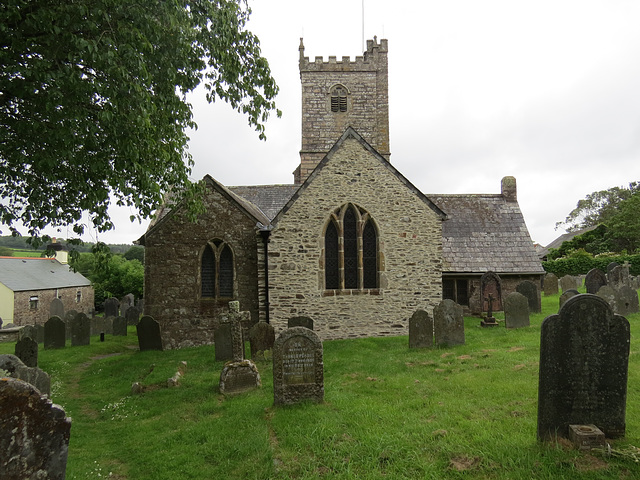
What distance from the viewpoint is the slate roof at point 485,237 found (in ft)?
54.4

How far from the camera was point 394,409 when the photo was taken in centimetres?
602

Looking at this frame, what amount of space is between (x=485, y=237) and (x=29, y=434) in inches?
696

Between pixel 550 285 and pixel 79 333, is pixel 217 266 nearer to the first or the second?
pixel 79 333

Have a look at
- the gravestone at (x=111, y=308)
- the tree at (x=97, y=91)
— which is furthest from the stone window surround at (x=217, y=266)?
the gravestone at (x=111, y=308)

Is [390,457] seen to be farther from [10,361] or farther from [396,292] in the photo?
[396,292]

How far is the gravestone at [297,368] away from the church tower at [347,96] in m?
15.9

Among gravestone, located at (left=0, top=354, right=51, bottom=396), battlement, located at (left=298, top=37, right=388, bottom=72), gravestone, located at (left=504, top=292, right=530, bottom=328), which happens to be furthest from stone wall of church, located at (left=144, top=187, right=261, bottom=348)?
battlement, located at (left=298, top=37, right=388, bottom=72)

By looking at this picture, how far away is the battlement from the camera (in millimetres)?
21953

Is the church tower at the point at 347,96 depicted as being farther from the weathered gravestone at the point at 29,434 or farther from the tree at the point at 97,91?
the weathered gravestone at the point at 29,434

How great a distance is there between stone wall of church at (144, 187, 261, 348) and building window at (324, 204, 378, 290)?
2.56m

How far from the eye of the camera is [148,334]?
39.7ft

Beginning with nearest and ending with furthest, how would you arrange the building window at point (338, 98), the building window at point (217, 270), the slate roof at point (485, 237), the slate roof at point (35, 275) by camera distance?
the building window at point (217, 270) → the slate roof at point (485, 237) → the building window at point (338, 98) → the slate roof at point (35, 275)

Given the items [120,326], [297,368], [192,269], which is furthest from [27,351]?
[120,326]

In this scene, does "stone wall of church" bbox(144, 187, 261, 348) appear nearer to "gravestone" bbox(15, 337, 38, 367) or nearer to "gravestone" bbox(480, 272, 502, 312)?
"gravestone" bbox(15, 337, 38, 367)
